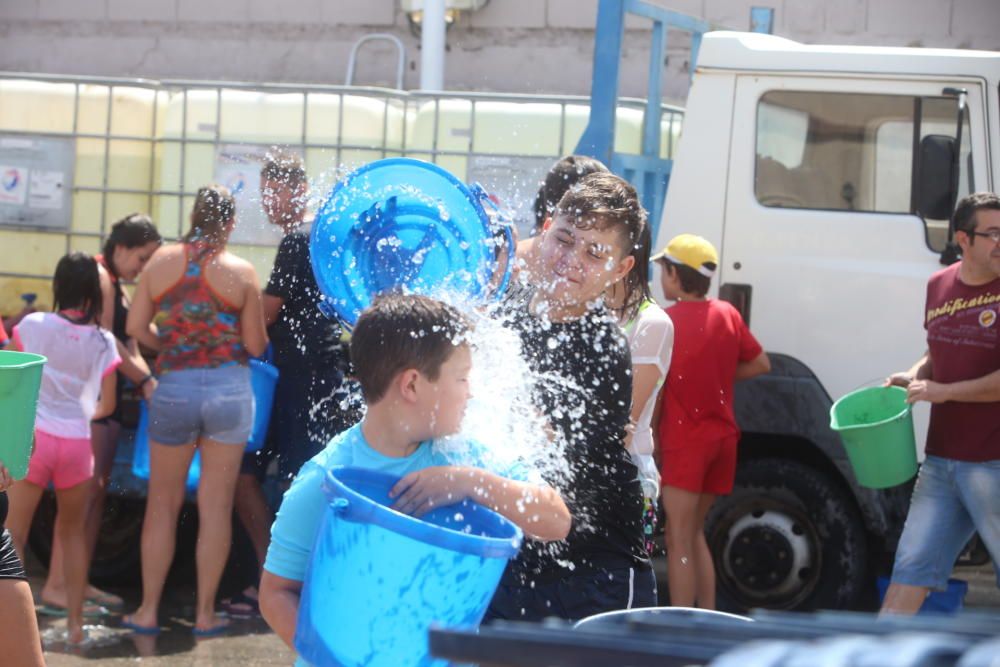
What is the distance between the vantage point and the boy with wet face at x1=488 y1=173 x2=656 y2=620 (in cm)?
279

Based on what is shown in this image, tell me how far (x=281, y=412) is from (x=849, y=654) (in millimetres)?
4870

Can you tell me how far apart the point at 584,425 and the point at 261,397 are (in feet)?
9.83

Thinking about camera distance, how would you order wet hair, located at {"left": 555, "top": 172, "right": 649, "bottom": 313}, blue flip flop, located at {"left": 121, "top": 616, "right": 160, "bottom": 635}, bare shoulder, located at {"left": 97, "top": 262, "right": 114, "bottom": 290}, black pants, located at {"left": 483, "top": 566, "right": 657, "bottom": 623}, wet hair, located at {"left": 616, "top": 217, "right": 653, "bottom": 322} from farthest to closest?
blue flip flop, located at {"left": 121, "top": 616, "right": 160, "bottom": 635}, bare shoulder, located at {"left": 97, "top": 262, "right": 114, "bottom": 290}, wet hair, located at {"left": 616, "top": 217, "right": 653, "bottom": 322}, wet hair, located at {"left": 555, "top": 172, "right": 649, "bottom": 313}, black pants, located at {"left": 483, "top": 566, "right": 657, "bottom": 623}

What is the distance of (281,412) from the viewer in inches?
221

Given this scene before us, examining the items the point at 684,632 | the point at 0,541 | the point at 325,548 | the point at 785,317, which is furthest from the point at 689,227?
the point at 684,632

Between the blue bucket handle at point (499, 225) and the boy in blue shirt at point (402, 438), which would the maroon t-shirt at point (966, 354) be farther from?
the boy in blue shirt at point (402, 438)

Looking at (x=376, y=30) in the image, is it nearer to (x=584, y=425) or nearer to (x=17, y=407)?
(x=17, y=407)

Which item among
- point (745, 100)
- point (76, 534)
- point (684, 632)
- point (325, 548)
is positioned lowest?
point (76, 534)

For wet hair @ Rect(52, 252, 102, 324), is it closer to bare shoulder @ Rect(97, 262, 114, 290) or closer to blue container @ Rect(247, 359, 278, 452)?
bare shoulder @ Rect(97, 262, 114, 290)

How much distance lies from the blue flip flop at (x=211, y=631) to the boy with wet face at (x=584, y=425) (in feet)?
10.00

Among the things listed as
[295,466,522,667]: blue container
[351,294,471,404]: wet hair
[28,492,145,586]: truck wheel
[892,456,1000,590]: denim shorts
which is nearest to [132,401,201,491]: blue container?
[28,492,145,586]: truck wheel

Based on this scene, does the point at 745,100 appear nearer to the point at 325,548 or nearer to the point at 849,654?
the point at 325,548

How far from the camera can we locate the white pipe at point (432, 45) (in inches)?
399

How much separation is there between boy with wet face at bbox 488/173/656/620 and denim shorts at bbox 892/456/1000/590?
2183 millimetres
